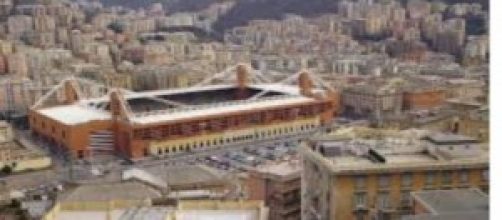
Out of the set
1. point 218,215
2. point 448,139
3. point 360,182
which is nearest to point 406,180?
point 360,182

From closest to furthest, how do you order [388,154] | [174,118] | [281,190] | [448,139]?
[388,154] → [448,139] → [281,190] → [174,118]

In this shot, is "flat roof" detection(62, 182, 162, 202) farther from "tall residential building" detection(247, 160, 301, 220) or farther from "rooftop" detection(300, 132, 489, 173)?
"rooftop" detection(300, 132, 489, 173)

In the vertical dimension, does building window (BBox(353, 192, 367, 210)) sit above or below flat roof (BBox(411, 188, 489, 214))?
below

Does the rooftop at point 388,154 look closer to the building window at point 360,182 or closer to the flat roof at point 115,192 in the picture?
the building window at point 360,182

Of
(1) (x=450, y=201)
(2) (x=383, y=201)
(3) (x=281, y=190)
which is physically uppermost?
(1) (x=450, y=201)

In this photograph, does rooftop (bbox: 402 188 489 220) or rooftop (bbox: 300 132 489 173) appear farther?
rooftop (bbox: 300 132 489 173)

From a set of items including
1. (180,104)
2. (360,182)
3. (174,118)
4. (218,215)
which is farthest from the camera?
(180,104)

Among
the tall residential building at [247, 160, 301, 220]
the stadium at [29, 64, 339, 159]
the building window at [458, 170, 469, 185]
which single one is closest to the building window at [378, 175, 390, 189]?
the building window at [458, 170, 469, 185]

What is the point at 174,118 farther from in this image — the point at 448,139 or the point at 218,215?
the point at 218,215

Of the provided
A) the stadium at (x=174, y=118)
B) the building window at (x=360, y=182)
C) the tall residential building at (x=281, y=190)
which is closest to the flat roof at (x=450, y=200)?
the building window at (x=360, y=182)
